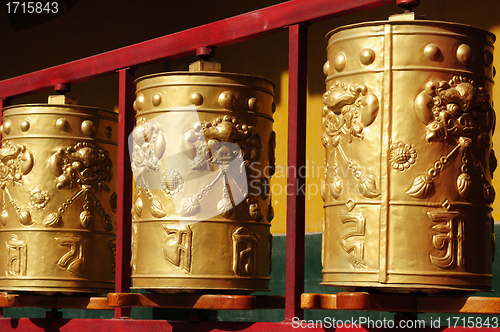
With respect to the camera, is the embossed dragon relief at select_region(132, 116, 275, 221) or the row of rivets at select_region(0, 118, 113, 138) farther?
the row of rivets at select_region(0, 118, 113, 138)

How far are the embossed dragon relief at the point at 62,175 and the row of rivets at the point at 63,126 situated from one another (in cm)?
9

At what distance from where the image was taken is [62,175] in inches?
193


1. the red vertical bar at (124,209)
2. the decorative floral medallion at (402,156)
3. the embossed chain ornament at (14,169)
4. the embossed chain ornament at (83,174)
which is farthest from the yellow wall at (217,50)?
A: the embossed chain ornament at (14,169)

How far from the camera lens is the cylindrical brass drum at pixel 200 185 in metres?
3.96

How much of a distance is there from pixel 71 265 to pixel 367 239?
7.35 feet

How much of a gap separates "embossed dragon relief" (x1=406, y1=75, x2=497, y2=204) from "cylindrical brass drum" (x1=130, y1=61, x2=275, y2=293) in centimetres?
106

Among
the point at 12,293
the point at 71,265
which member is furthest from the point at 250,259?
the point at 12,293

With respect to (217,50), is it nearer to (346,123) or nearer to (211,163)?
(211,163)

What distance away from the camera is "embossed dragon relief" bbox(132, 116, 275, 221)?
13.1 feet

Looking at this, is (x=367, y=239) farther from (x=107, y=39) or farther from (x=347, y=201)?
(x=107, y=39)

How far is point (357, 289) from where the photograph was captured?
3.45m

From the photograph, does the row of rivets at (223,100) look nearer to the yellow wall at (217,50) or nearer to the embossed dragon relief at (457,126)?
the embossed dragon relief at (457,126)

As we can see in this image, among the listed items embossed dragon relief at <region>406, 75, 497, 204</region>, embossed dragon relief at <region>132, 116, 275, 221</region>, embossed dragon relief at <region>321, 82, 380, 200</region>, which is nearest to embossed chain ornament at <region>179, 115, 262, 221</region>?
embossed dragon relief at <region>132, 116, 275, 221</region>

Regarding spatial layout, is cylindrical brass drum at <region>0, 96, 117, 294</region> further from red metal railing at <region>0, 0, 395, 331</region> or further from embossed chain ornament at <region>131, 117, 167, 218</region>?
embossed chain ornament at <region>131, 117, 167, 218</region>
